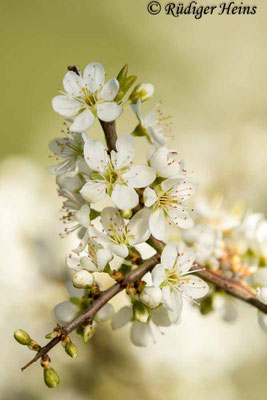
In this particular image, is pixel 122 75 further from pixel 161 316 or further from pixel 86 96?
pixel 161 316

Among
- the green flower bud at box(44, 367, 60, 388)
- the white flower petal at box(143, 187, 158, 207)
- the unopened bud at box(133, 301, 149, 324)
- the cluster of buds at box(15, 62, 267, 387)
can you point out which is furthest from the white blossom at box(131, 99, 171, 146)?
the green flower bud at box(44, 367, 60, 388)

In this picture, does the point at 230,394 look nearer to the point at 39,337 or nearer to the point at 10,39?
the point at 39,337

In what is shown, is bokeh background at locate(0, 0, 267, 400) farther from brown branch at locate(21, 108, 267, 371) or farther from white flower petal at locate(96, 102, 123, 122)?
white flower petal at locate(96, 102, 123, 122)

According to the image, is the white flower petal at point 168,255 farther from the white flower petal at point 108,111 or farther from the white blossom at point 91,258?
the white flower petal at point 108,111

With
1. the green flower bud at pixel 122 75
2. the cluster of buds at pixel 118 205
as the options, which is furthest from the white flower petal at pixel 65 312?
the green flower bud at pixel 122 75

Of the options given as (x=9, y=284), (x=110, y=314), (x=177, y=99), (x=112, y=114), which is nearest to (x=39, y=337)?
(x=9, y=284)

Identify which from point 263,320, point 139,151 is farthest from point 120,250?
point 139,151
